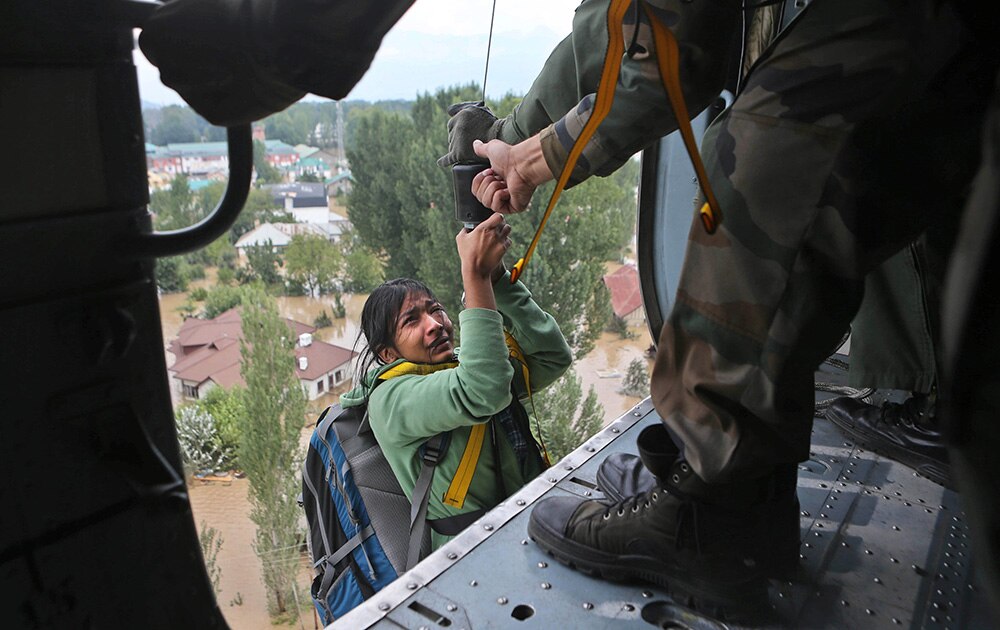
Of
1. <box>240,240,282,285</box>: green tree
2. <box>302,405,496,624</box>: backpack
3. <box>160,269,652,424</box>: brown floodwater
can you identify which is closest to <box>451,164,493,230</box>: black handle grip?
<box>302,405,496,624</box>: backpack

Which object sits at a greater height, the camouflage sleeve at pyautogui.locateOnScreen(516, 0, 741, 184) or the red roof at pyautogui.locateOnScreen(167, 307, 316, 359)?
the camouflage sleeve at pyautogui.locateOnScreen(516, 0, 741, 184)

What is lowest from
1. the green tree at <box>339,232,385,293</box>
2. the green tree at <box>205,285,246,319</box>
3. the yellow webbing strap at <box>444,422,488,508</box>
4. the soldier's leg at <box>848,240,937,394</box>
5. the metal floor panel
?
the green tree at <box>205,285,246,319</box>

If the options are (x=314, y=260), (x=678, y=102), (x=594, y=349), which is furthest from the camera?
(x=594, y=349)

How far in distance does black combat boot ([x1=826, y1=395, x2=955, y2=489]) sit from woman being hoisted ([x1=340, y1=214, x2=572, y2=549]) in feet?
2.63

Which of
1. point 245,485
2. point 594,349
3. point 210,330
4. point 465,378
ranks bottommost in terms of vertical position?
point 245,485

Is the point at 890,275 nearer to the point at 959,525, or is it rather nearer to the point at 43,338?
the point at 959,525

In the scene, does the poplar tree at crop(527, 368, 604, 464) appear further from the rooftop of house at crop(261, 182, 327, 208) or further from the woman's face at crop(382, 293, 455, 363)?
the woman's face at crop(382, 293, 455, 363)

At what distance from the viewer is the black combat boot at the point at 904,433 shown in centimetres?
172

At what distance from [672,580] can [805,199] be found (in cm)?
64

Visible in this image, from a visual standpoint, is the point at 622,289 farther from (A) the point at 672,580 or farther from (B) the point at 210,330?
(A) the point at 672,580

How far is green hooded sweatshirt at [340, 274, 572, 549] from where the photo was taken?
1.88 metres

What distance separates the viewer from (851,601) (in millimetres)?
1263

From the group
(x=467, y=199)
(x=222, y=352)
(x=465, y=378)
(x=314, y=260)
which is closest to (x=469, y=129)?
(x=467, y=199)

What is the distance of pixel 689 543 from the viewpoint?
1.23 meters
